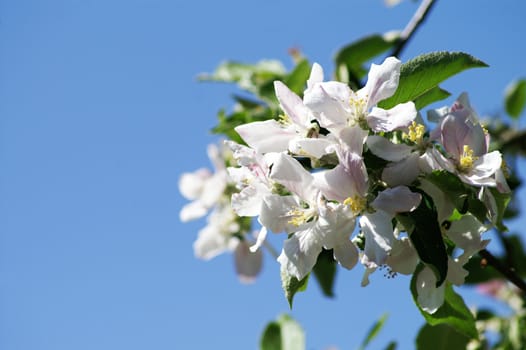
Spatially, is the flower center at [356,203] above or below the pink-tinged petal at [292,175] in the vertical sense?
below

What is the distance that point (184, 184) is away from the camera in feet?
8.16

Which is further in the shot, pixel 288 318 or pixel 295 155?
pixel 288 318

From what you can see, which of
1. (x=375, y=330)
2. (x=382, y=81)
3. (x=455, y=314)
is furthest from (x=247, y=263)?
(x=382, y=81)

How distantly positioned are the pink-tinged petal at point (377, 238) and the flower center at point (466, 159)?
178mm

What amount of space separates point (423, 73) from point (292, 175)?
12.9 inches

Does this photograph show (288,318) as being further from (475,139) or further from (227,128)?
(475,139)

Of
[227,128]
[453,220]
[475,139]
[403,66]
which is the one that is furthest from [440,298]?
[227,128]

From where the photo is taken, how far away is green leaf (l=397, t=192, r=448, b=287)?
1.14 metres

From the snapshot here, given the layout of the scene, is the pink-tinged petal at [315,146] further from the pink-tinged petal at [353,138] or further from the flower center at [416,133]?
the flower center at [416,133]

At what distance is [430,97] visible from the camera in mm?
1398

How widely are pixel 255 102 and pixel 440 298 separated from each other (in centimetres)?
141

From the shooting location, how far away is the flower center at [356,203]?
116 cm

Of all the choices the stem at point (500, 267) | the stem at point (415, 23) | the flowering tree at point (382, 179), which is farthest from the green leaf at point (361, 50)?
the stem at point (500, 267)

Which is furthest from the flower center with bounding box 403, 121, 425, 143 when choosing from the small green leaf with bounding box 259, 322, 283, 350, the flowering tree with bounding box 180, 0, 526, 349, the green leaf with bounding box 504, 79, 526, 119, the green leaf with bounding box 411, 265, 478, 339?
the green leaf with bounding box 504, 79, 526, 119
